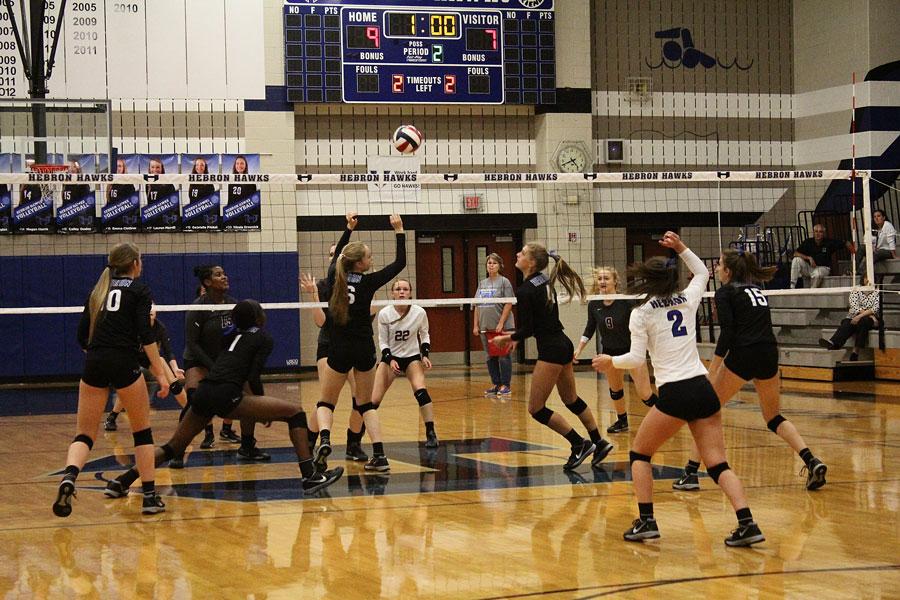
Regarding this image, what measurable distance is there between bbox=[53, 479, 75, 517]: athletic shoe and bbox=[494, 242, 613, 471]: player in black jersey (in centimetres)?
331

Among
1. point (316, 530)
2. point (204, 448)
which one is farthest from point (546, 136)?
point (316, 530)

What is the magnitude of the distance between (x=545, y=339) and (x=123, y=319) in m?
3.23

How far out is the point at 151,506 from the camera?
7.53 metres

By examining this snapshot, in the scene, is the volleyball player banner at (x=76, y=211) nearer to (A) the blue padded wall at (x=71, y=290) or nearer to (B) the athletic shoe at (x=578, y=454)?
(A) the blue padded wall at (x=71, y=290)

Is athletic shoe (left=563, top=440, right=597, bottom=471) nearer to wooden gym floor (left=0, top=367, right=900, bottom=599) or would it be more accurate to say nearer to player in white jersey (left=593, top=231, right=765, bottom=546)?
wooden gym floor (left=0, top=367, right=900, bottom=599)

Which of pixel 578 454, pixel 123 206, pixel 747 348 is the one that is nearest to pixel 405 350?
pixel 578 454

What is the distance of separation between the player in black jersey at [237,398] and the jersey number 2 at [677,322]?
286cm

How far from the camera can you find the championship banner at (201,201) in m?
19.1

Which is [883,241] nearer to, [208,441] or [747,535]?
[208,441]

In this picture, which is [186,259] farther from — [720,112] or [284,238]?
[720,112]

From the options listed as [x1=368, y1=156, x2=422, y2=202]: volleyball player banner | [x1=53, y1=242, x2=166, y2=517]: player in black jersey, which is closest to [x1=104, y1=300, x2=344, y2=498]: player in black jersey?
[x1=53, y1=242, x2=166, y2=517]: player in black jersey

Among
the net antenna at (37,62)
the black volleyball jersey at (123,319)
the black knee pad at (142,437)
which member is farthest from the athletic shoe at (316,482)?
the net antenna at (37,62)

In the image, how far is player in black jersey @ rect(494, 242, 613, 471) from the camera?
871 cm

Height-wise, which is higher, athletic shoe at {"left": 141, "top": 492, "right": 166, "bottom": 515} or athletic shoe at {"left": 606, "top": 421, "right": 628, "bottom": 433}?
athletic shoe at {"left": 141, "top": 492, "right": 166, "bottom": 515}
